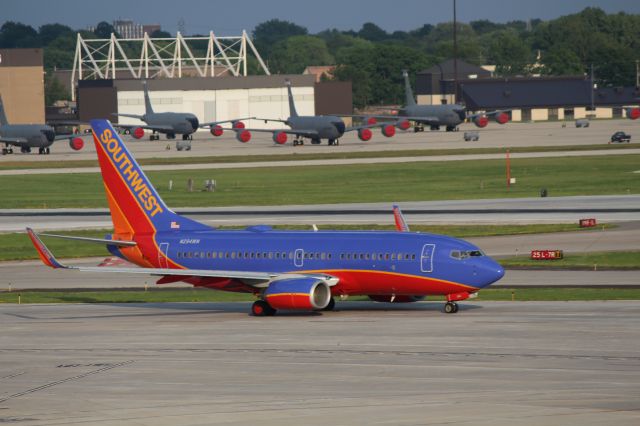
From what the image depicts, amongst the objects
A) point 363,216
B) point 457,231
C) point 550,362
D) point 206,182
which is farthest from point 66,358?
point 206,182

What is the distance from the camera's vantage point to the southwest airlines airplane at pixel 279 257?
172 ft

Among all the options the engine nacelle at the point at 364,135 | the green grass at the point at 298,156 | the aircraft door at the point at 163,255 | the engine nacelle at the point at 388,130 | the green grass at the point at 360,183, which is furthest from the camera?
the engine nacelle at the point at 388,130

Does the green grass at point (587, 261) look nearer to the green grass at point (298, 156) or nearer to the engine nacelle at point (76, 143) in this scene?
the green grass at point (298, 156)

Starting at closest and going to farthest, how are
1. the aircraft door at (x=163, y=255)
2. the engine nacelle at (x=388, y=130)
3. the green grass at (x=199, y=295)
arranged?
1. the aircraft door at (x=163, y=255)
2. the green grass at (x=199, y=295)
3. the engine nacelle at (x=388, y=130)

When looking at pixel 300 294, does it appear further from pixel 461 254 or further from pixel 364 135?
pixel 364 135

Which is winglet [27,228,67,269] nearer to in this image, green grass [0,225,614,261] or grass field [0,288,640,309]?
grass field [0,288,640,309]

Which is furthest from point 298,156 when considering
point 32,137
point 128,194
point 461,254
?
point 461,254

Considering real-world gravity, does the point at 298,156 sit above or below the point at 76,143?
below

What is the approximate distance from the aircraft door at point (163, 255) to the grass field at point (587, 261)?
22.7m

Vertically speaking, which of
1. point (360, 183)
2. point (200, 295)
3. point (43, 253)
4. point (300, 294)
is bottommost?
point (200, 295)

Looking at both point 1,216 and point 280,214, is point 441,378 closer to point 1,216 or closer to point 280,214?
point 280,214

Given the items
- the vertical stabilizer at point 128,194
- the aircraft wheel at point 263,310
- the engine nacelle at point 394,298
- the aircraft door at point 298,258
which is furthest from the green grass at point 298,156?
the engine nacelle at point 394,298

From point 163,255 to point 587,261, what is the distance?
2734 cm

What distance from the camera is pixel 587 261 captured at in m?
71.7
